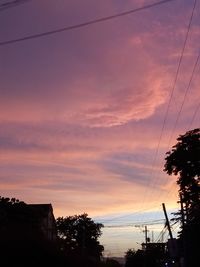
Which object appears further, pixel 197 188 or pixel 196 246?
pixel 196 246

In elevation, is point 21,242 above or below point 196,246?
below

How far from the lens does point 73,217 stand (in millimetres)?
139250

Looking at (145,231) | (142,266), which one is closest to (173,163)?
(145,231)

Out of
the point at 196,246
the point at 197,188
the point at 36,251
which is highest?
the point at 197,188

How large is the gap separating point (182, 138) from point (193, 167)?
2.96 m

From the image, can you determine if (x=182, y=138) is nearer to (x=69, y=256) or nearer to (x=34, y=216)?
(x=69, y=256)

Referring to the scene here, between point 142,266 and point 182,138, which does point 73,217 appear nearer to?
point 142,266

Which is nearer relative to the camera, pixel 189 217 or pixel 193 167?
pixel 193 167

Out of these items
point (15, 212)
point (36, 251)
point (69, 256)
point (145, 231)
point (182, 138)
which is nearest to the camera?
point (36, 251)

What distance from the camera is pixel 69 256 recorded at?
4078 cm

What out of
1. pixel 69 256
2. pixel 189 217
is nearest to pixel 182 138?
pixel 189 217

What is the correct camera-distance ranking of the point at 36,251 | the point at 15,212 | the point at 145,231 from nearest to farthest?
the point at 36,251, the point at 15,212, the point at 145,231

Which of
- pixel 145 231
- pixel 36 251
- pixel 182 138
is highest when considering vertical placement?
pixel 145 231

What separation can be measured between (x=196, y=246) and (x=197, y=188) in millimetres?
7963
